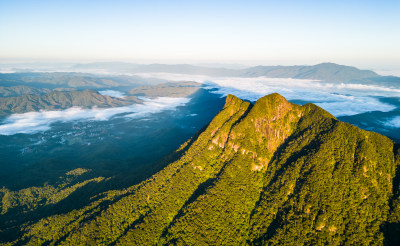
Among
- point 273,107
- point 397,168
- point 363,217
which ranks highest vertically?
point 273,107

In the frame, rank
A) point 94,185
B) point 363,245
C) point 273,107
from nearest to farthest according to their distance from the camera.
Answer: point 363,245, point 273,107, point 94,185

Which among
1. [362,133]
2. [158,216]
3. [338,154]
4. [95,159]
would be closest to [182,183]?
[158,216]

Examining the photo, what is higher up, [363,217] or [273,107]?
[273,107]

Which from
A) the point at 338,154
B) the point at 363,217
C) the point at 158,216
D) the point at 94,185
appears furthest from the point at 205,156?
the point at 94,185

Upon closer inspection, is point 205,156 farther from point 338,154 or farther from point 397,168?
point 397,168

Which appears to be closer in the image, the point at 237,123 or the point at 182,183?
the point at 182,183

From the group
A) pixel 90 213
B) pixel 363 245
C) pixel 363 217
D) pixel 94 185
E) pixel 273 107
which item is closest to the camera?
pixel 363 245
